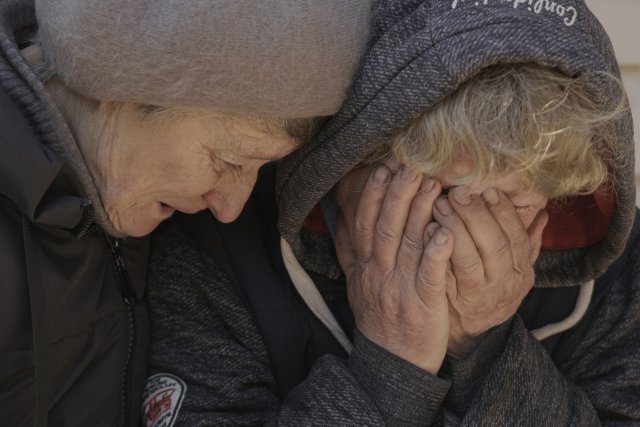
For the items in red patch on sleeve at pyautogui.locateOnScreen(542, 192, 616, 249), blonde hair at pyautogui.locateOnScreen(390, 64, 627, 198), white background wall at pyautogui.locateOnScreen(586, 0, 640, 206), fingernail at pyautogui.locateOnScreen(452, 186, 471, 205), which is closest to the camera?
blonde hair at pyautogui.locateOnScreen(390, 64, 627, 198)

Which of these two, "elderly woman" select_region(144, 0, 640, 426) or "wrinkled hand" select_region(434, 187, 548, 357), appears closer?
"elderly woman" select_region(144, 0, 640, 426)

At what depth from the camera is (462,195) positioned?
5.46ft

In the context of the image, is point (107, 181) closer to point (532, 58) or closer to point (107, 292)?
point (107, 292)

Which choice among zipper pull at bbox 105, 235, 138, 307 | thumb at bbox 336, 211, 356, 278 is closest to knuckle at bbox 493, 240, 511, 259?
thumb at bbox 336, 211, 356, 278

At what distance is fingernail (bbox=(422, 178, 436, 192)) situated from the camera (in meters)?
1.67

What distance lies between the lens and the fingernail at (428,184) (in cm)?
167

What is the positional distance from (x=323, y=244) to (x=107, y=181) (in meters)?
0.57

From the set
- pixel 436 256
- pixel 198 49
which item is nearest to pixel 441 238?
pixel 436 256

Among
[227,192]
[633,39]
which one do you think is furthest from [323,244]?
[633,39]

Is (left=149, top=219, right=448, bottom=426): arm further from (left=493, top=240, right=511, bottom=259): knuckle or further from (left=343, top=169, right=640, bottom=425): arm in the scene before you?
(left=493, top=240, right=511, bottom=259): knuckle

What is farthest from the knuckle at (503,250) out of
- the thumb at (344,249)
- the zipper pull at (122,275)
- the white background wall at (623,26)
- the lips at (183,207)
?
the white background wall at (623,26)

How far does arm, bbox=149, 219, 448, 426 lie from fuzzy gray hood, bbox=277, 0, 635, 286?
402 millimetres

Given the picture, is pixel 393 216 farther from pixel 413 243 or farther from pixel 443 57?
pixel 443 57

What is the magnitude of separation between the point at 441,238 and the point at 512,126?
0.88 feet
